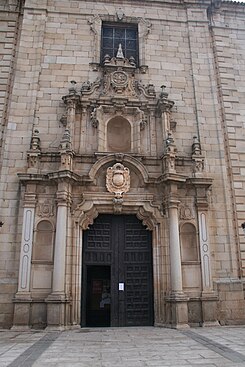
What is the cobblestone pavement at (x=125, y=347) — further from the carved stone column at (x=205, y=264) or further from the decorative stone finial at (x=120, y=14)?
the decorative stone finial at (x=120, y=14)

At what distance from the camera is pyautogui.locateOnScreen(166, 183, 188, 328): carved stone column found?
10.6 m

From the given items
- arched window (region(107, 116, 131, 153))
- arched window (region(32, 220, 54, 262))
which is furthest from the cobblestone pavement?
arched window (region(107, 116, 131, 153))

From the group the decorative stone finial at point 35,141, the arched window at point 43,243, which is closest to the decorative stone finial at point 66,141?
the decorative stone finial at point 35,141

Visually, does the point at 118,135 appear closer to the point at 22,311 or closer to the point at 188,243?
the point at 188,243

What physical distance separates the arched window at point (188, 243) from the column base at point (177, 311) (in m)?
1.32

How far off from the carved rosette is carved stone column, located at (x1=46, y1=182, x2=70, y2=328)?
1.46 m

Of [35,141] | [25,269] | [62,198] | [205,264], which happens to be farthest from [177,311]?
[35,141]

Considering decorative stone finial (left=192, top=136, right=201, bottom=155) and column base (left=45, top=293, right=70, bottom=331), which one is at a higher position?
decorative stone finial (left=192, top=136, right=201, bottom=155)

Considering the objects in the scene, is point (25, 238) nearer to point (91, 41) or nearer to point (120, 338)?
point (120, 338)

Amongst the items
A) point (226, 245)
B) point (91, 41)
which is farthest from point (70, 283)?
point (91, 41)

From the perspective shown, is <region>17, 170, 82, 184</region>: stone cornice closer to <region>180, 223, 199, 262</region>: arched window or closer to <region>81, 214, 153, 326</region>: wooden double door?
<region>81, 214, 153, 326</region>: wooden double door

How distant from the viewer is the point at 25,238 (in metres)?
11.2

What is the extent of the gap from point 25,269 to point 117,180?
414 cm

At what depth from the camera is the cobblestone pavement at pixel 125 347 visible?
20.7ft
